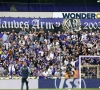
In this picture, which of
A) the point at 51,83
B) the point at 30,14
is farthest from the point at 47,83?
the point at 30,14

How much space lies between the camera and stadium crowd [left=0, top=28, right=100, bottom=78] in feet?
96.7

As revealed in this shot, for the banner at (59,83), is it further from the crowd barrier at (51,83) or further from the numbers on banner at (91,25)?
the numbers on banner at (91,25)

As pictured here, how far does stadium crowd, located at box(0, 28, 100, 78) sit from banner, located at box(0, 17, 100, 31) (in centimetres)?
56

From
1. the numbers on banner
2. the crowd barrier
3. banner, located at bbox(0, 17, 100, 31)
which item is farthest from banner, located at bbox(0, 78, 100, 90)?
the numbers on banner

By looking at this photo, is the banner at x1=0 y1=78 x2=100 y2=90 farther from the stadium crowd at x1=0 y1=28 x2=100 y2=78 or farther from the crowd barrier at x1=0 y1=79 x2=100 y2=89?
the stadium crowd at x1=0 y1=28 x2=100 y2=78

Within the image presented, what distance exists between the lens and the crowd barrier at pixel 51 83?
1096 inches

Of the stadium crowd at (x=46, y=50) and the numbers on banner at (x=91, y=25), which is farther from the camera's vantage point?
the numbers on banner at (x=91, y=25)

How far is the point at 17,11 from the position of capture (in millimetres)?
36531

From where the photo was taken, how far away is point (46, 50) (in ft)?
105

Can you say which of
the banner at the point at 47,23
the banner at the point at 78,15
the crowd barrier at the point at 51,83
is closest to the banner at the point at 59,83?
the crowd barrier at the point at 51,83

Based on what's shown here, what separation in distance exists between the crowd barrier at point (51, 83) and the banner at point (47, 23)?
693 cm

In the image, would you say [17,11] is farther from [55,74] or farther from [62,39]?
[55,74]

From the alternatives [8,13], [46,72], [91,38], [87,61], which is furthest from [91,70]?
[8,13]

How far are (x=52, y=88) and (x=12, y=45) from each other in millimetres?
5560
